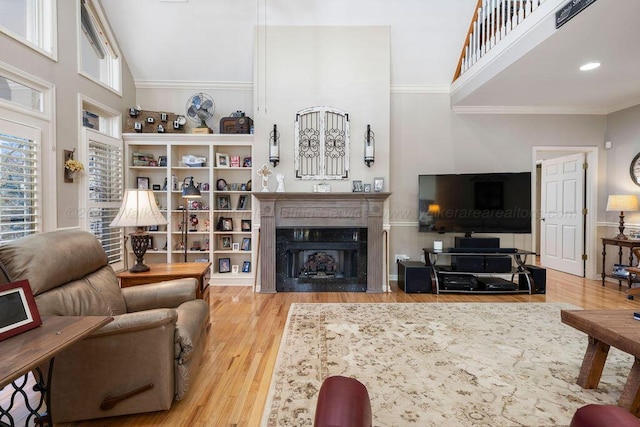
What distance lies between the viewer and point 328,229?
4.36 meters

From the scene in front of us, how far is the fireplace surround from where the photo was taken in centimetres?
425

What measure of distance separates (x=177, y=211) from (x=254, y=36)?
2.76 meters

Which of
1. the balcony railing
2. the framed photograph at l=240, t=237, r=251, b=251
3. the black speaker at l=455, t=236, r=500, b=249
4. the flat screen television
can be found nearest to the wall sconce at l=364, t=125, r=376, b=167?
the flat screen television

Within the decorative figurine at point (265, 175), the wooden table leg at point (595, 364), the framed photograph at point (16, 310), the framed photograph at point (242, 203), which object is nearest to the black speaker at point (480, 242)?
the wooden table leg at point (595, 364)

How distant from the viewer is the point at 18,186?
Result: 2926mm

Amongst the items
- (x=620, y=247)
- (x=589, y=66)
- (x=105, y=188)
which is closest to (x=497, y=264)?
(x=620, y=247)

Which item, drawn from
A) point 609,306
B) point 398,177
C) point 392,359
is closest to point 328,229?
point 398,177

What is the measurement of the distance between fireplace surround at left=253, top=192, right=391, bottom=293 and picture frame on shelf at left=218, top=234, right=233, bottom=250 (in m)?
0.79

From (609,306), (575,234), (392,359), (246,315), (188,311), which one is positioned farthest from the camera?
(575,234)

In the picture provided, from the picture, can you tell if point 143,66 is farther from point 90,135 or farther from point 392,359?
point 392,359

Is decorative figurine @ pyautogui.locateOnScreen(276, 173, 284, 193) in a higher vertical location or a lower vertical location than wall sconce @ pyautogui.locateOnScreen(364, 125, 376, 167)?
Result: lower

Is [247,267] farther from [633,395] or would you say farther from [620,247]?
[620,247]

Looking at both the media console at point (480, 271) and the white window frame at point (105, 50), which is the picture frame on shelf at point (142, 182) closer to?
the white window frame at point (105, 50)

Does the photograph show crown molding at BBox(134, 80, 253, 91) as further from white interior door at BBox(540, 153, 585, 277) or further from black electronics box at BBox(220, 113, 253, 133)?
white interior door at BBox(540, 153, 585, 277)
